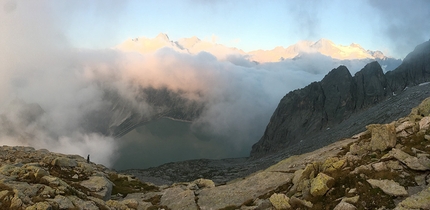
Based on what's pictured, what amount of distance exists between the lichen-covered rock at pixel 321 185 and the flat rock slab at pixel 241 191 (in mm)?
11375

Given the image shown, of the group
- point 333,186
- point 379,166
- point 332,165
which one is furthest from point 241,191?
point 379,166

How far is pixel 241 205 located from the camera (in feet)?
117

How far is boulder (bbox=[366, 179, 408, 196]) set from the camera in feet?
70.8

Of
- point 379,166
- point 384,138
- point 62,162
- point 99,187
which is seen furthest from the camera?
point 62,162

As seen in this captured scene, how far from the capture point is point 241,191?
1628 inches

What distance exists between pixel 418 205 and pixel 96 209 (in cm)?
2969

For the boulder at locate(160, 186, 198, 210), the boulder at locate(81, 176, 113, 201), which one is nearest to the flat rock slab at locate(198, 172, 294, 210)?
the boulder at locate(160, 186, 198, 210)

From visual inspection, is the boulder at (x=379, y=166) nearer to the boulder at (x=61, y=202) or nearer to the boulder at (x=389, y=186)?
the boulder at (x=389, y=186)

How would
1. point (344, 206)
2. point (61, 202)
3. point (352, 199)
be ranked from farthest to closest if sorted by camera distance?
1. point (61, 202)
2. point (352, 199)
3. point (344, 206)

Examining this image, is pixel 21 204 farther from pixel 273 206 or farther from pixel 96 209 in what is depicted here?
pixel 273 206

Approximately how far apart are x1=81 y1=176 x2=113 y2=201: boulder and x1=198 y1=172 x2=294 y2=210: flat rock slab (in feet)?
64.5

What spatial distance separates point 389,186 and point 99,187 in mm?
49473

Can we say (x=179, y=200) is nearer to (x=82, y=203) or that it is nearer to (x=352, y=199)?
(x=82, y=203)

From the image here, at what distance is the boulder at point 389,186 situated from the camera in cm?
2158
